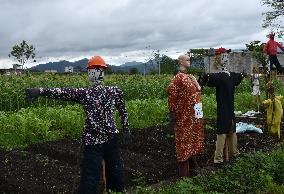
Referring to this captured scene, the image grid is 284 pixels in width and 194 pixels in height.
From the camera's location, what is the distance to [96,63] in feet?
17.3

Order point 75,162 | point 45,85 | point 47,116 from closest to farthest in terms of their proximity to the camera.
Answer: point 75,162, point 47,116, point 45,85

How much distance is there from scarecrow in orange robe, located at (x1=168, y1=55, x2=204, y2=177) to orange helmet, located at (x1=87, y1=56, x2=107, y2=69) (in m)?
1.51

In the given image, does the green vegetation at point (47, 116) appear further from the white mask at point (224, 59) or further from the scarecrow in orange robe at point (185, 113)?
the white mask at point (224, 59)

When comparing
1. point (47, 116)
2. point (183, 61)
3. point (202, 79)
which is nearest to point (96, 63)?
point (183, 61)

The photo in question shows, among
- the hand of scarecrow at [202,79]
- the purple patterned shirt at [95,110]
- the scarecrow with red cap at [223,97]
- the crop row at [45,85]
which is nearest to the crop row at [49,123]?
the scarecrow with red cap at [223,97]

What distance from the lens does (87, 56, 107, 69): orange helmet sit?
17.3ft

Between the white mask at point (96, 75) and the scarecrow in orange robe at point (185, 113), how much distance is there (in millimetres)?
1514

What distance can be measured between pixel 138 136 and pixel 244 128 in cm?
237

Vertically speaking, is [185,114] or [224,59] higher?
[224,59]

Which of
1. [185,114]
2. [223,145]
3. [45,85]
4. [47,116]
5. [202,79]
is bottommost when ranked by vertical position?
[223,145]

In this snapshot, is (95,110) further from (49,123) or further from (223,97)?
(49,123)

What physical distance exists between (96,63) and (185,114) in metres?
1.85

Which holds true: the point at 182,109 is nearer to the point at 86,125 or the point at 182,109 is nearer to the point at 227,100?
the point at 227,100

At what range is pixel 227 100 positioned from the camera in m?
7.37
